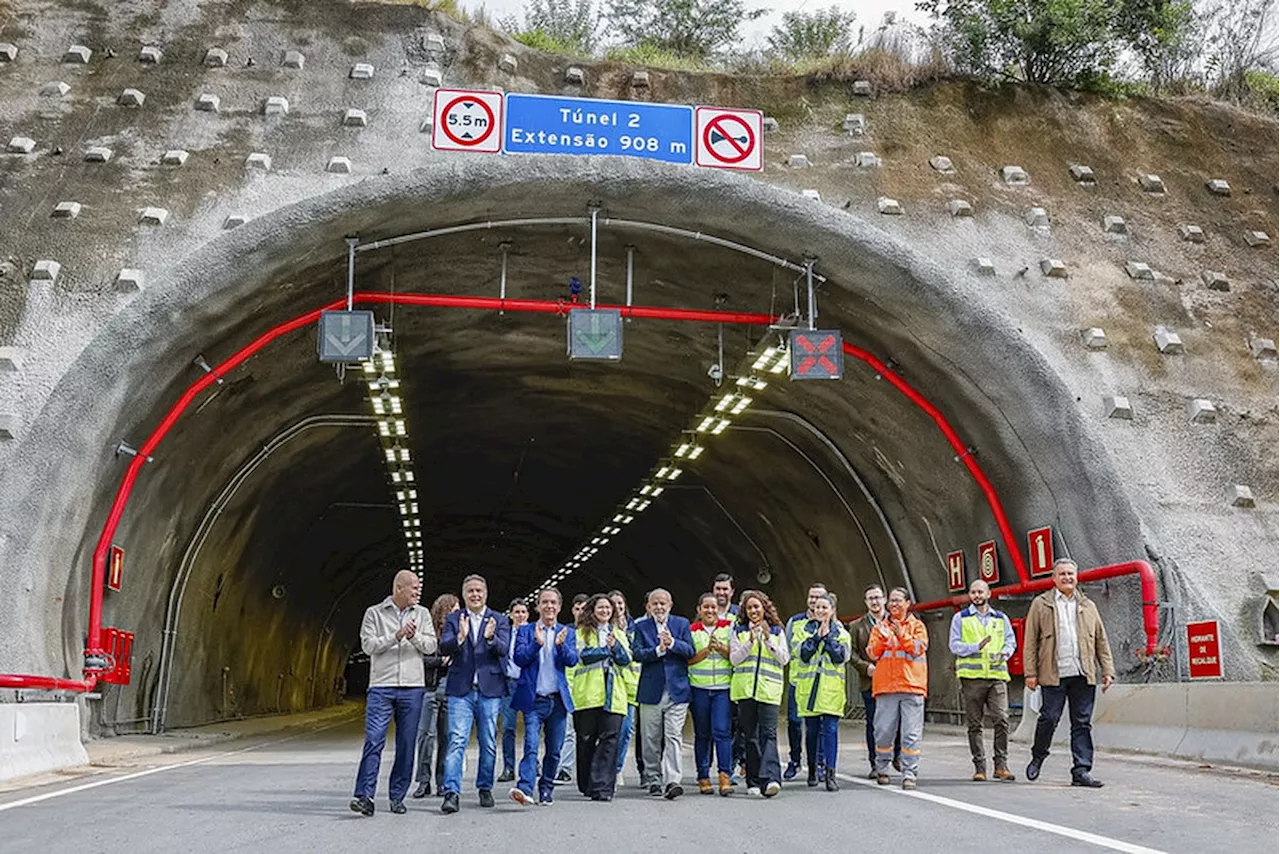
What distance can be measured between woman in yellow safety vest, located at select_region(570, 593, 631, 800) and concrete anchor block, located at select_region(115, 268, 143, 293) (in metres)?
9.06

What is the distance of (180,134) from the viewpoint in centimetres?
1972

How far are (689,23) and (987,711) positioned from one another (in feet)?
62.3

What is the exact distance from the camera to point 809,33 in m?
27.3

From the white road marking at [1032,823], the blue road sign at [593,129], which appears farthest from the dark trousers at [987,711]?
the blue road sign at [593,129]

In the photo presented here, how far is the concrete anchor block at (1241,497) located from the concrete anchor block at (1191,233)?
4531mm

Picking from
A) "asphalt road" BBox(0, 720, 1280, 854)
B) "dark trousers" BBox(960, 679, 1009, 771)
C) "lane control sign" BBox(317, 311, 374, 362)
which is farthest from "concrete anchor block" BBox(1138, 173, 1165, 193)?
"lane control sign" BBox(317, 311, 374, 362)

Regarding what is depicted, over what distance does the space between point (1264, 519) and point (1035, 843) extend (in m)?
12.1

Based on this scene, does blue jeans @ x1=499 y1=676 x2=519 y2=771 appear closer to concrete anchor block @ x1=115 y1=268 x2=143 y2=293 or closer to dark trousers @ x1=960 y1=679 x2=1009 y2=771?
dark trousers @ x1=960 y1=679 x2=1009 y2=771

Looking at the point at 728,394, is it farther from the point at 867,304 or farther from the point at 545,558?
the point at 545,558

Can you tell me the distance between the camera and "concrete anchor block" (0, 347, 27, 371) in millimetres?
17500

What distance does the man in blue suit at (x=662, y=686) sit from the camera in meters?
11.9

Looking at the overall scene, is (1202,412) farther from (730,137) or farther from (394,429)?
(394,429)

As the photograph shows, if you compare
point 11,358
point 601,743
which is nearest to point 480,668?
point 601,743

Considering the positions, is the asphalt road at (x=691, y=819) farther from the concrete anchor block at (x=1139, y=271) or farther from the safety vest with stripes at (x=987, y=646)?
the concrete anchor block at (x=1139, y=271)
